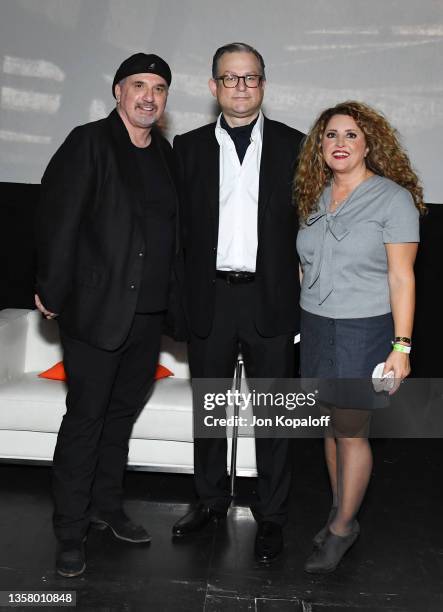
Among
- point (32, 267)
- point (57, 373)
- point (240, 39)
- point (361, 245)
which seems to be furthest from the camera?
point (32, 267)

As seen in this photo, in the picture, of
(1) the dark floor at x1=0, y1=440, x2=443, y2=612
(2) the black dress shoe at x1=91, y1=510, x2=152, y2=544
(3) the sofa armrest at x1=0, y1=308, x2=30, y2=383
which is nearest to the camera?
(1) the dark floor at x1=0, y1=440, x2=443, y2=612

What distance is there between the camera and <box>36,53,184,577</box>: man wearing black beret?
2.63 meters

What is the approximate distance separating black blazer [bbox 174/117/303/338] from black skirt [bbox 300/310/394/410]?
8.8 inches

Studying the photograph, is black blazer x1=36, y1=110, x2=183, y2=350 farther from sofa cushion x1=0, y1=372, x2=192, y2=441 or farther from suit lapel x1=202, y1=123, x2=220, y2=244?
sofa cushion x1=0, y1=372, x2=192, y2=441

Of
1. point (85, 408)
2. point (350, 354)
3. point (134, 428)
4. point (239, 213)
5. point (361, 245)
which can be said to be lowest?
point (134, 428)

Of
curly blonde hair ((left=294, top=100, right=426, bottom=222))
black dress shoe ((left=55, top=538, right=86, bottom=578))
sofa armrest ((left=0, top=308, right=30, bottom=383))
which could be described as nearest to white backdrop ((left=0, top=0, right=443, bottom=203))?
sofa armrest ((left=0, top=308, right=30, bottom=383))

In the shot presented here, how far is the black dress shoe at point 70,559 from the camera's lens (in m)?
2.65

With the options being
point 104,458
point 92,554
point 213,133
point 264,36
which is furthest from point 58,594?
point 264,36

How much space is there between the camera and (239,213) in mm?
2803

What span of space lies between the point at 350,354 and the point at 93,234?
0.94 meters

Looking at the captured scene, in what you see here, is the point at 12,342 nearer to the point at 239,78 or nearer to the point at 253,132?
the point at 253,132

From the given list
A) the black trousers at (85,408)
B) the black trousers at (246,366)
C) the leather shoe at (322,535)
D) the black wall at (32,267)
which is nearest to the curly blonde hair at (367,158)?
the black trousers at (246,366)

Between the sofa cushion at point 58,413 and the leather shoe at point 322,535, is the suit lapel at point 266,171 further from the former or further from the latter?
the leather shoe at point 322,535

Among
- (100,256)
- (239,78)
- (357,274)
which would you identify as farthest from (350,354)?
(239,78)
